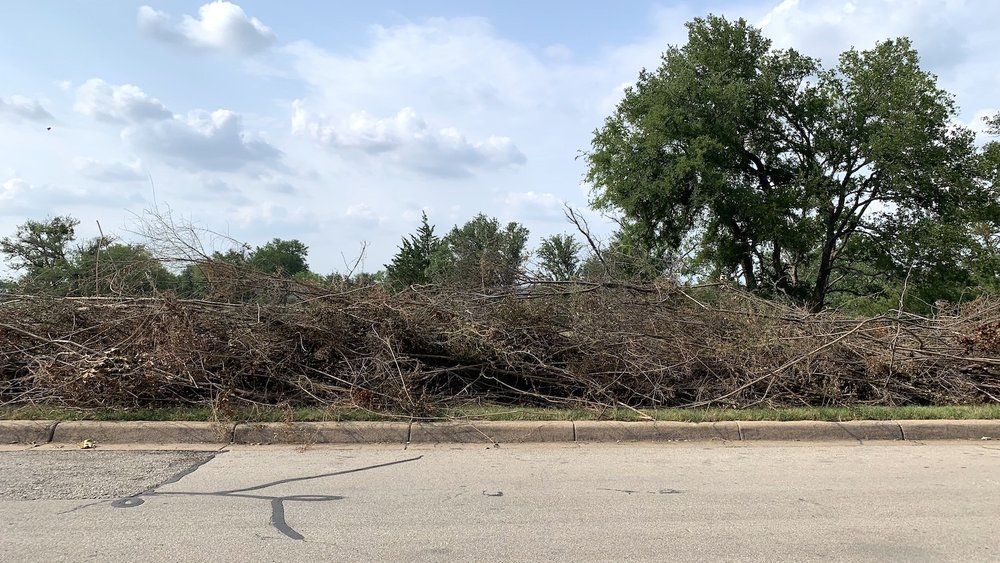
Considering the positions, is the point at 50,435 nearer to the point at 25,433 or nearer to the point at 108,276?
the point at 25,433

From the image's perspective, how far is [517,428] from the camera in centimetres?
705

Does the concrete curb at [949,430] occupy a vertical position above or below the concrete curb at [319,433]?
below

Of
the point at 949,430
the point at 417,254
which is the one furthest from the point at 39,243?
the point at 949,430

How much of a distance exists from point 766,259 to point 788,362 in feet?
74.3

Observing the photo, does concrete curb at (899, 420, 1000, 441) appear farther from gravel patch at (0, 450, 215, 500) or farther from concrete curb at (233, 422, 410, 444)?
gravel patch at (0, 450, 215, 500)

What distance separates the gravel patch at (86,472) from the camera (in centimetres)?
503

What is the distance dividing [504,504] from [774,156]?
92.3 feet

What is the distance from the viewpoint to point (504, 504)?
16.0ft

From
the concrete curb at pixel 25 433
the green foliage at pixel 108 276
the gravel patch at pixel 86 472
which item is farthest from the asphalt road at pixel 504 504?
the green foliage at pixel 108 276

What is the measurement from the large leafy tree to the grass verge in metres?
17.7

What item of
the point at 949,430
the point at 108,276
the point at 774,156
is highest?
the point at 774,156

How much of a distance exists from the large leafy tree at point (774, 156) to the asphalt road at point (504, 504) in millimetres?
20118

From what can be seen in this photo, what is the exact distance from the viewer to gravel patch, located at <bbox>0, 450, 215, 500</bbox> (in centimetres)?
503

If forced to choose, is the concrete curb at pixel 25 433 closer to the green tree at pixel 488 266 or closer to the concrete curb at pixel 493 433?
the concrete curb at pixel 493 433
